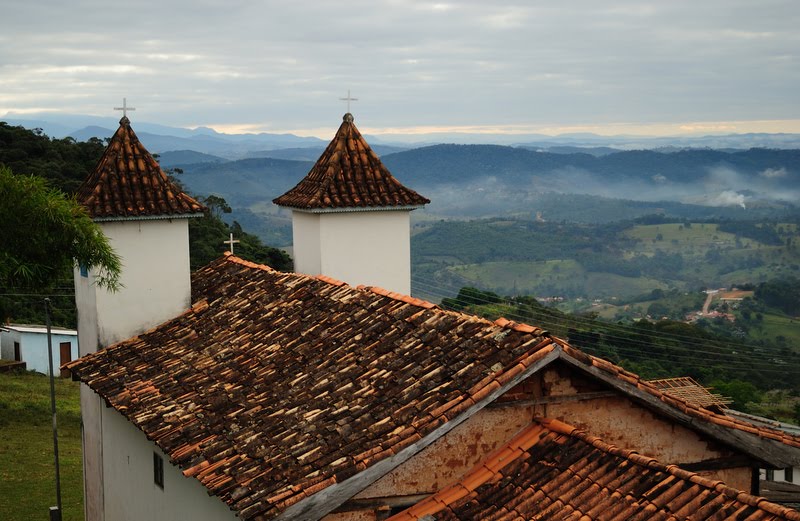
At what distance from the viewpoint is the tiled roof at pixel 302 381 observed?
8.90 m

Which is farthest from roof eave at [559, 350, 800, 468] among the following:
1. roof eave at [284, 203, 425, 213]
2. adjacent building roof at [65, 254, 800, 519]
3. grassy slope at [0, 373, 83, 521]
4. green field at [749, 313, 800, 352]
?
green field at [749, 313, 800, 352]

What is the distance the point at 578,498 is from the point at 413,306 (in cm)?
383

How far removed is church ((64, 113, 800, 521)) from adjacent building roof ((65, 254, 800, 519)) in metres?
0.02

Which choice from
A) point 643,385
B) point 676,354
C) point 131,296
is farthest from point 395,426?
point 676,354

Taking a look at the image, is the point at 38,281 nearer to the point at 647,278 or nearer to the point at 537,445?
the point at 537,445

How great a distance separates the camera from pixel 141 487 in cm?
1361

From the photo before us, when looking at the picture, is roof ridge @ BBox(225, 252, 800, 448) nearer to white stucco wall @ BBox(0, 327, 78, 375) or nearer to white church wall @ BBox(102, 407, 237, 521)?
white church wall @ BBox(102, 407, 237, 521)

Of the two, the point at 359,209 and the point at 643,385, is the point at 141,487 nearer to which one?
the point at 359,209

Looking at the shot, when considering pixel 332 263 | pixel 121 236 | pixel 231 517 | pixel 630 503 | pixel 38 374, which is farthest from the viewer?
pixel 38 374

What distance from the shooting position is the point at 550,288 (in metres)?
171

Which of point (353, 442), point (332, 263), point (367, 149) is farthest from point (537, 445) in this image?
point (367, 149)

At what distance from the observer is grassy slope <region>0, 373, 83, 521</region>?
72.3ft

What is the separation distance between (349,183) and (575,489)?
409 inches

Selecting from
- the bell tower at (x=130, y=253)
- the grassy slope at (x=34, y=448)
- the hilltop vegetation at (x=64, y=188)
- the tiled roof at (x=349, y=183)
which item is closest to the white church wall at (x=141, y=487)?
the bell tower at (x=130, y=253)
